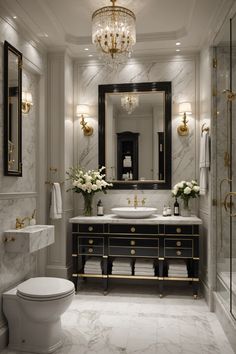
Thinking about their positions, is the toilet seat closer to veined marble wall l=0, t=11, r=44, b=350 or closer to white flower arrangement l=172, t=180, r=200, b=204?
veined marble wall l=0, t=11, r=44, b=350

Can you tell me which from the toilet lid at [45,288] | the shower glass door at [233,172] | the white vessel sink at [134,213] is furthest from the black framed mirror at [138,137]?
the toilet lid at [45,288]

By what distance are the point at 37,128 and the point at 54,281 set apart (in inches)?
71.4

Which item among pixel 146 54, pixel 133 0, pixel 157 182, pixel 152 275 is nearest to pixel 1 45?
pixel 133 0

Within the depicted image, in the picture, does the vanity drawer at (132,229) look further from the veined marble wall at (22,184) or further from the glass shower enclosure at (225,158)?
the veined marble wall at (22,184)

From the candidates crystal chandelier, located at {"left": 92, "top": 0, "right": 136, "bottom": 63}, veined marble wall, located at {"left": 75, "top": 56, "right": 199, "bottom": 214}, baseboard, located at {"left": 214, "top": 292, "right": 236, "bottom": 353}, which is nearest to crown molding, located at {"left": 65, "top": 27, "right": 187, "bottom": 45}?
veined marble wall, located at {"left": 75, "top": 56, "right": 199, "bottom": 214}

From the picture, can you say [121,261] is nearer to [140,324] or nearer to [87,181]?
[140,324]

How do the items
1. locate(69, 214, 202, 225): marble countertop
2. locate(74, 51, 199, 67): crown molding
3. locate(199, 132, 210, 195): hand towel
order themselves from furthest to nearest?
1. locate(74, 51, 199, 67): crown molding
2. locate(69, 214, 202, 225): marble countertop
3. locate(199, 132, 210, 195): hand towel

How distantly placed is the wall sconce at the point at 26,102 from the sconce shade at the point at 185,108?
5.84 feet

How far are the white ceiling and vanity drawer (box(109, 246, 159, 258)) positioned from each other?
7.77 ft

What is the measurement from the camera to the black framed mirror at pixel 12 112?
2848 mm

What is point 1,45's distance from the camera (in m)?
2.83

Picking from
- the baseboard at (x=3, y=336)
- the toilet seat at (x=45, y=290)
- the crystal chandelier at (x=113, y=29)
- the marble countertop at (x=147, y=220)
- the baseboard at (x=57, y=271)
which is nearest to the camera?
the toilet seat at (x=45, y=290)

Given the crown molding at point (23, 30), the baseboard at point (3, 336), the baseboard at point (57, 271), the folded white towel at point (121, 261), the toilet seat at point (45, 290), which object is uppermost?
the crown molding at point (23, 30)

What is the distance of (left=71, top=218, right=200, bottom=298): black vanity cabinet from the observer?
3641 mm
